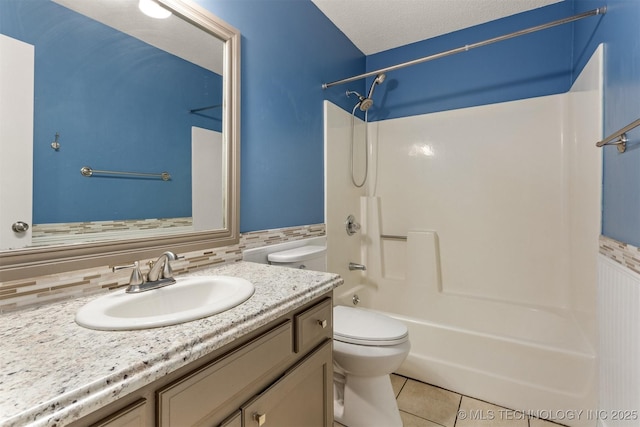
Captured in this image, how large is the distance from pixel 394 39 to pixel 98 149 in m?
2.30

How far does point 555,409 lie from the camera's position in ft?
4.87

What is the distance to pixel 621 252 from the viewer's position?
118cm

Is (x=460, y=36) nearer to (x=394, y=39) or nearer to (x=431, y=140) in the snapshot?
(x=394, y=39)

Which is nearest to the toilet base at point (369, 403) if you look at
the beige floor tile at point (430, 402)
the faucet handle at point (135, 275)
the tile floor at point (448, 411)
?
the tile floor at point (448, 411)

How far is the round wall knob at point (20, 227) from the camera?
772 millimetres

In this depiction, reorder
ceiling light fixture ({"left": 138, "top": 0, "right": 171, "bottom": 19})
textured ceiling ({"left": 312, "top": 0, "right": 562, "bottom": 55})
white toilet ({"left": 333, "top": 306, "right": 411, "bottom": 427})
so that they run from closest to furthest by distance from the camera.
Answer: ceiling light fixture ({"left": 138, "top": 0, "right": 171, "bottom": 19}), white toilet ({"left": 333, "top": 306, "right": 411, "bottom": 427}), textured ceiling ({"left": 312, "top": 0, "right": 562, "bottom": 55})

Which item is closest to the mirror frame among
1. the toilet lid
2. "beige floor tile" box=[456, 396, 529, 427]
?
the toilet lid

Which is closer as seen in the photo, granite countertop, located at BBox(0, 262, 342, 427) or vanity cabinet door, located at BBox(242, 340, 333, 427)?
granite countertop, located at BBox(0, 262, 342, 427)

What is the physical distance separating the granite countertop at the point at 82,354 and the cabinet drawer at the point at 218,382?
0.16 feet

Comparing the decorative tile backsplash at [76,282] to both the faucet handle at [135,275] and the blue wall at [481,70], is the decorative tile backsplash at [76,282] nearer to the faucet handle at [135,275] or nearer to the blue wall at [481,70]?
the faucet handle at [135,275]

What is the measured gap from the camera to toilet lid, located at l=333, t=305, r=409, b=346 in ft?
4.39

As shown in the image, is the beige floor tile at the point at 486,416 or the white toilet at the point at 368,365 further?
the beige floor tile at the point at 486,416

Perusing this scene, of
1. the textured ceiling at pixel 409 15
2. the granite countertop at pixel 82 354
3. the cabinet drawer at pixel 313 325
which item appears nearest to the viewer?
the granite countertop at pixel 82 354

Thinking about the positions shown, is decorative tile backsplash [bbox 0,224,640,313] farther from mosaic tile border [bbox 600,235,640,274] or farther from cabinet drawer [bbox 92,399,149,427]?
cabinet drawer [bbox 92,399,149,427]
